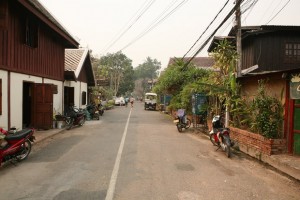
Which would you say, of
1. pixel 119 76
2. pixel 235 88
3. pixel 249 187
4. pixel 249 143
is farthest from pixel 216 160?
pixel 119 76

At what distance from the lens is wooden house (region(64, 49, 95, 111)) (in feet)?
66.0

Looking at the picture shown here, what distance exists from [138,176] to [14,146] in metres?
→ 3.55

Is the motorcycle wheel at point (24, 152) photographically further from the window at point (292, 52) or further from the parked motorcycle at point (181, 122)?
the window at point (292, 52)

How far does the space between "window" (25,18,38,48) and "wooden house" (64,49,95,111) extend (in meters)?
5.28

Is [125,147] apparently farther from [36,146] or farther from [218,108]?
[218,108]

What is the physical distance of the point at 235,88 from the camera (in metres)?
12.1

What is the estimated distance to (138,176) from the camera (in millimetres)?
6621

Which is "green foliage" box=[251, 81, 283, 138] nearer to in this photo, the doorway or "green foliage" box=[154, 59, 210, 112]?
the doorway

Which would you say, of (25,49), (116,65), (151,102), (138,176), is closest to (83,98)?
(25,49)

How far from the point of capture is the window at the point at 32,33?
13.7 metres

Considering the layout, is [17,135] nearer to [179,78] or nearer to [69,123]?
[69,123]

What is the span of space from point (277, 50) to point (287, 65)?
3.56ft

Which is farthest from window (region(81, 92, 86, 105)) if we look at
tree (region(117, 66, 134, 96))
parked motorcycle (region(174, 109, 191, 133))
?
tree (region(117, 66, 134, 96))

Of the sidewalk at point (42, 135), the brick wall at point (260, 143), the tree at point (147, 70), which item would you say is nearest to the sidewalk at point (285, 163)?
the brick wall at point (260, 143)
